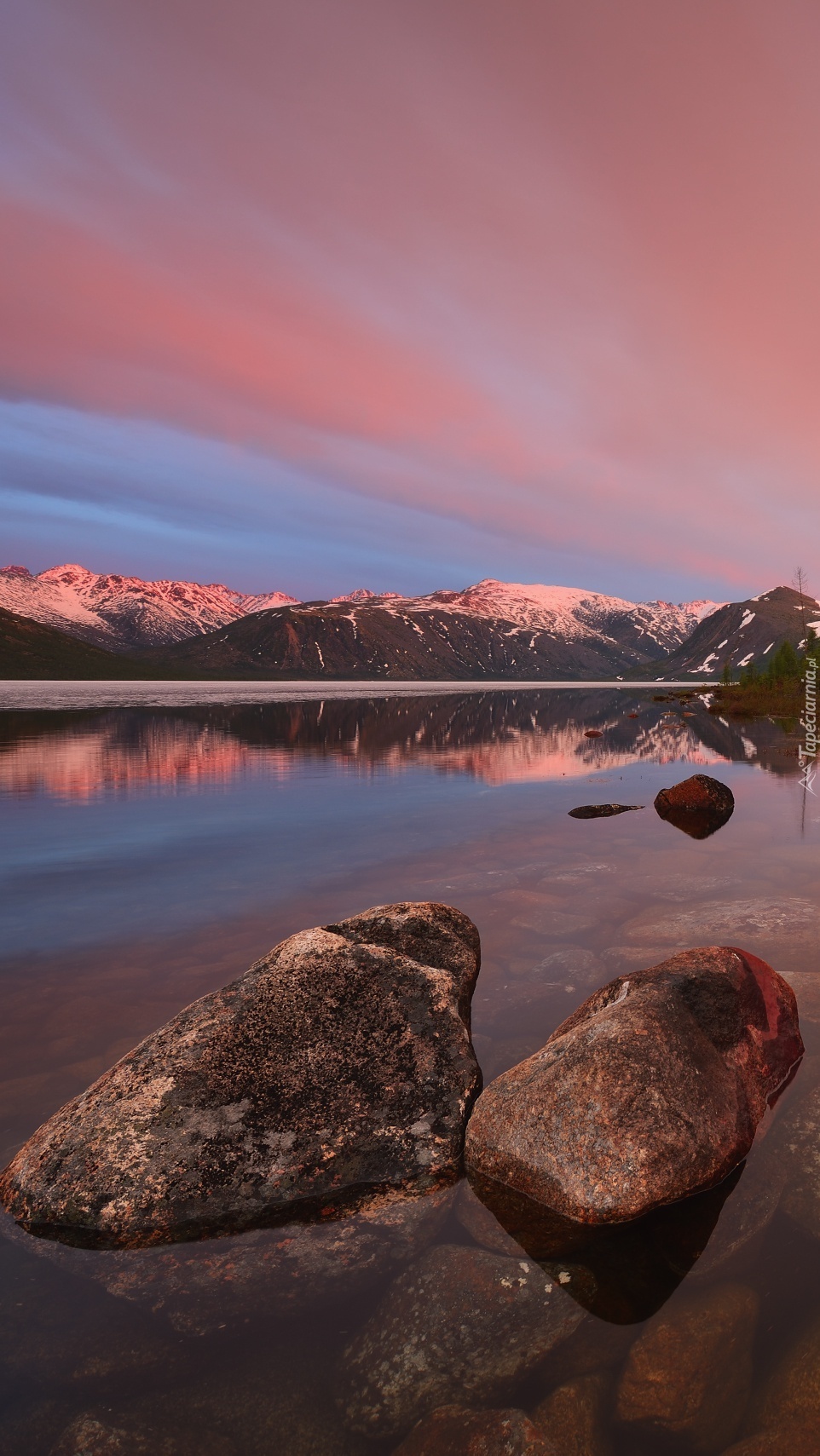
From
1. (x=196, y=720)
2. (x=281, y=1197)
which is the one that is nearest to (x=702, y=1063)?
(x=281, y=1197)

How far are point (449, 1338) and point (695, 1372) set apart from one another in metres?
2.00

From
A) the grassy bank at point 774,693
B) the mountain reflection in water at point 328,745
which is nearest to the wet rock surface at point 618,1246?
the mountain reflection in water at point 328,745

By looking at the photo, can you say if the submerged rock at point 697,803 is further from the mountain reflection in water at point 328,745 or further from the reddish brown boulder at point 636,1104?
the reddish brown boulder at point 636,1104

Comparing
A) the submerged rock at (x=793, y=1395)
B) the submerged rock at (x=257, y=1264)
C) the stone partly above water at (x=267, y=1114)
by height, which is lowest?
the submerged rock at (x=257, y=1264)

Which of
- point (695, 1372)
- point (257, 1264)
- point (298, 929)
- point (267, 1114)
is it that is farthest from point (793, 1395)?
point (298, 929)

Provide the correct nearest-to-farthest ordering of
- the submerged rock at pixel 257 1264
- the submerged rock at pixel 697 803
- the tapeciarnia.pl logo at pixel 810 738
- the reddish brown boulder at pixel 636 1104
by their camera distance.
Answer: the submerged rock at pixel 257 1264, the reddish brown boulder at pixel 636 1104, the submerged rock at pixel 697 803, the tapeciarnia.pl logo at pixel 810 738

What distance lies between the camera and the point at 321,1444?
535 centimetres

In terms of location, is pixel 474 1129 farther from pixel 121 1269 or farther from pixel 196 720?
pixel 196 720

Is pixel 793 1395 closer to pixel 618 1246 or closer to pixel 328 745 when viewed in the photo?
pixel 618 1246

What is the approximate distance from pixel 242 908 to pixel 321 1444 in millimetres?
12648

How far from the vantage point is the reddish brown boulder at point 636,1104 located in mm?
7102

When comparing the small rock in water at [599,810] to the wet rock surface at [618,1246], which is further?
the small rock in water at [599,810]

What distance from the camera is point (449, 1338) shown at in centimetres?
596

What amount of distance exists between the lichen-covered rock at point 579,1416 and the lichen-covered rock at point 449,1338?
0.34m
